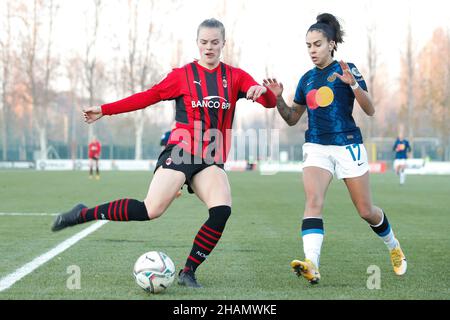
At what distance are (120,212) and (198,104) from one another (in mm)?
1101

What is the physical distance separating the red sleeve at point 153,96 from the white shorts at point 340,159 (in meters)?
1.33

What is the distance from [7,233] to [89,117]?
4285 mm

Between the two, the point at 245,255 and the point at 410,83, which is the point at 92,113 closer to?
the point at 245,255

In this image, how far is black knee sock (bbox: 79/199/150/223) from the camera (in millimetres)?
6082

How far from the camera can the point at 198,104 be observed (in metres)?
6.19

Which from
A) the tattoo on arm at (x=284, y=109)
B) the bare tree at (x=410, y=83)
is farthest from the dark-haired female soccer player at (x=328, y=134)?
the bare tree at (x=410, y=83)

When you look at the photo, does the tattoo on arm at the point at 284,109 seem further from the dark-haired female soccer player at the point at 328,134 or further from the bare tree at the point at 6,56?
the bare tree at the point at 6,56

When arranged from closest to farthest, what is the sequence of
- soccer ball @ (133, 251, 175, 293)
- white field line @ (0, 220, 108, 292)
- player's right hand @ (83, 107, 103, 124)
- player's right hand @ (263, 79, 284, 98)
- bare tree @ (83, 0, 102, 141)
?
soccer ball @ (133, 251, 175, 293) → white field line @ (0, 220, 108, 292) → player's right hand @ (83, 107, 103, 124) → player's right hand @ (263, 79, 284, 98) → bare tree @ (83, 0, 102, 141)

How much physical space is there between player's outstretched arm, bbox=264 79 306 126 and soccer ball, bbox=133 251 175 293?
1811mm

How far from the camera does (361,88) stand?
643 cm

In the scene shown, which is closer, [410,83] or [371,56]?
[371,56]

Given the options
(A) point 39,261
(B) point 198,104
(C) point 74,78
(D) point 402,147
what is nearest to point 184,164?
(B) point 198,104

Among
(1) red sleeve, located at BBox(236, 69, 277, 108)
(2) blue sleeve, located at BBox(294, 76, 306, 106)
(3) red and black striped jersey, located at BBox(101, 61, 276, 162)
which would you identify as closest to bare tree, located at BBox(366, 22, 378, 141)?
(2) blue sleeve, located at BBox(294, 76, 306, 106)

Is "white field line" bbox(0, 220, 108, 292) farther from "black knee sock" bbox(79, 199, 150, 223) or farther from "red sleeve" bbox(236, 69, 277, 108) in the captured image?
"red sleeve" bbox(236, 69, 277, 108)
